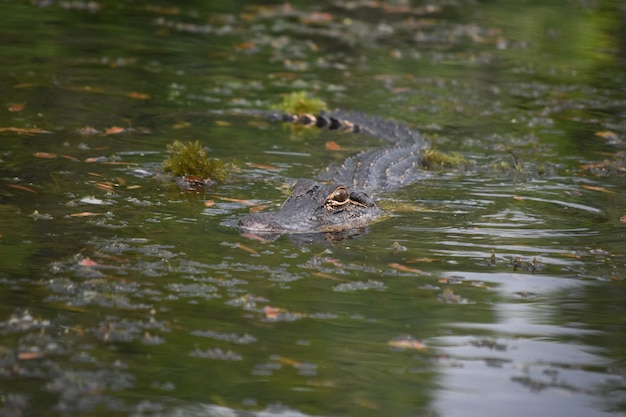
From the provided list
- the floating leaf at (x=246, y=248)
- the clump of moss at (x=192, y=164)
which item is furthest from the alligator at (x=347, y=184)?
the clump of moss at (x=192, y=164)

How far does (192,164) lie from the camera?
850cm

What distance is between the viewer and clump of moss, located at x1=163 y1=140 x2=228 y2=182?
28.0 feet

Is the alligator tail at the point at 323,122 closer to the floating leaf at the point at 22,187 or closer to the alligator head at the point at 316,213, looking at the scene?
the alligator head at the point at 316,213

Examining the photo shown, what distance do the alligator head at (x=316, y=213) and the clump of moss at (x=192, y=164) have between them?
1.10m

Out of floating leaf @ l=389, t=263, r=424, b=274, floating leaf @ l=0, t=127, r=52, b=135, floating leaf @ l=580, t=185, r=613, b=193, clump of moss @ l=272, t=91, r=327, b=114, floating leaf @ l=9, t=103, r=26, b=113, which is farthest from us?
clump of moss @ l=272, t=91, r=327, b=114

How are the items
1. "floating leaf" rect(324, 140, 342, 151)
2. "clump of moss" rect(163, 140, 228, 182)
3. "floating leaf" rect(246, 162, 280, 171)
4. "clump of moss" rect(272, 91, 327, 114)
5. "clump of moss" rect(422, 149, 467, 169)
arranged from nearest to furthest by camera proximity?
"clump of moss" rect(163, 140, 228, 182) → "floating leaf" rect(246, 162, 280, 171) → "clump of moss" rect(422, 149, 467, 169) → "floating leaf" rect(324, 140, 342, 151) → "clump of moss" rect(272, 91, 327, 114)

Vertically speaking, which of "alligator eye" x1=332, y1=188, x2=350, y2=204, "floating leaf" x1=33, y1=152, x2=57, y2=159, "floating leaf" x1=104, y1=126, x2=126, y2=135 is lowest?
"floating leaf" x1=33, y1=152, x2=57, y2=159

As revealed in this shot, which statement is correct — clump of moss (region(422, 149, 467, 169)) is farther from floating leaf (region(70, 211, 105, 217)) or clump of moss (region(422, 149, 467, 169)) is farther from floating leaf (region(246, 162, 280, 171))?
floating leaf (region(70, 211, 105, 217))

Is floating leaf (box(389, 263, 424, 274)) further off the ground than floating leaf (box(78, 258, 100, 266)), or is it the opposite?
floating leaf (box(389, 263, 424, 274))

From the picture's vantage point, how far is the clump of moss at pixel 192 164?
853 cm

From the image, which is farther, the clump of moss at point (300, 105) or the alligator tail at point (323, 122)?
the clump of moss at point (300, 105)

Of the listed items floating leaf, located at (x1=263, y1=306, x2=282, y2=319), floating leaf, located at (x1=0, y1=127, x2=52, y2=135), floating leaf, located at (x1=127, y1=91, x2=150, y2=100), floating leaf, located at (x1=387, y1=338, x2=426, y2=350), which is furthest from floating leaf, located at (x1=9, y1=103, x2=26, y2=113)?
floating leaf, located at (x1=387, y1=338, x2=426, y2=350)

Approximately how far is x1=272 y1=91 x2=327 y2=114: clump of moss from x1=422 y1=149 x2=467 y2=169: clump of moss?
1.90 metres

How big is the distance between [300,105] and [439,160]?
209 centimetres
